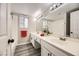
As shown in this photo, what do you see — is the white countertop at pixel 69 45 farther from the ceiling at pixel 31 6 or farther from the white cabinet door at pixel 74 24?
the ceiling at pixel 31 6

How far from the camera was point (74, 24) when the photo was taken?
1.31m

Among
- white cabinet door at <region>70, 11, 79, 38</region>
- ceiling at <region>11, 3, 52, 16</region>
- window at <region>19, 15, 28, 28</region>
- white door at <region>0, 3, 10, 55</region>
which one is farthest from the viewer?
window at <region>19, 15, 28, 28</region>

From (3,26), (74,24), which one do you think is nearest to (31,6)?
(74,24)

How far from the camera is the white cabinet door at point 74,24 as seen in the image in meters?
1.25

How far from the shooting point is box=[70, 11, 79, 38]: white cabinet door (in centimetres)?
125

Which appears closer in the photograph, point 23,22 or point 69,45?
point 69,45

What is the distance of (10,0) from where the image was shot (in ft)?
2.19

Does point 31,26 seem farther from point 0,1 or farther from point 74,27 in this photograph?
point 0,1

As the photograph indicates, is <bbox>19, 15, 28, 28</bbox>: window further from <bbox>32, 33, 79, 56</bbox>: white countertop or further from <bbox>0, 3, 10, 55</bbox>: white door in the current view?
<bbox>0, 3, 10, 55</bbox>: white door

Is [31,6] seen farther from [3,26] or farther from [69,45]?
[69,45]

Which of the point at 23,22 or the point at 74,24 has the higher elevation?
the point at 23,22

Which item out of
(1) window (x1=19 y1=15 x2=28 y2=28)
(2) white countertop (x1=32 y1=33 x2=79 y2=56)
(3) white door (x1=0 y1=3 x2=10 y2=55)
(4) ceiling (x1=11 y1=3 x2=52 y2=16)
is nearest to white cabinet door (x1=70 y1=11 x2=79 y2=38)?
(2) white countertop (x1=32 y1=33 x2=79 y2=56)

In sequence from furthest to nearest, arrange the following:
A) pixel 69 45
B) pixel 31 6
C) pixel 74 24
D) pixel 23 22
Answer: pixel 23 22 < pixel 31 6 < pixel 74 24 < pixel 69 45

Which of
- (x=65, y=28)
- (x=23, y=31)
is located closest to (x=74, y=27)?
(x=65, y=28)
